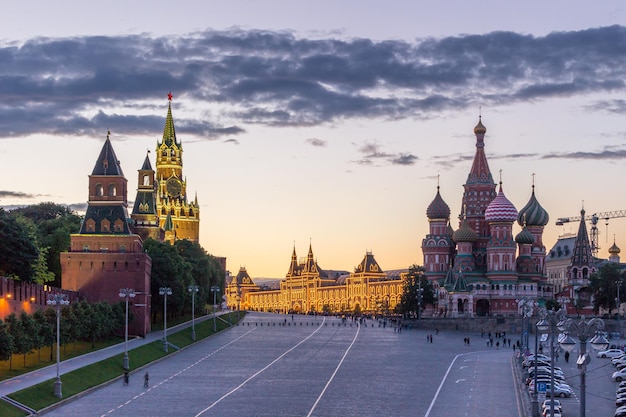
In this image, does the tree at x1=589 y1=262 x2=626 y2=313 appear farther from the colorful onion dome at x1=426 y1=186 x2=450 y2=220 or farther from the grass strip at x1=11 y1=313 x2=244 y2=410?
the grass strip at x1=11 y1=313 x2=244 y2=410

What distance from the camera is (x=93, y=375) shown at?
258 feet

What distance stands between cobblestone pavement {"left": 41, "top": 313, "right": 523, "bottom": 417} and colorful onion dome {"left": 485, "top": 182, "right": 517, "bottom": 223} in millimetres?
52247

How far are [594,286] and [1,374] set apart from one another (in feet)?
377

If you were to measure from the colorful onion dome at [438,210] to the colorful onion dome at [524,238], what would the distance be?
13137 millimetres

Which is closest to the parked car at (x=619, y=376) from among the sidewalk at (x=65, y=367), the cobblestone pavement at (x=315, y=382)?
the cobblestone pavement at (x=315, y=382)

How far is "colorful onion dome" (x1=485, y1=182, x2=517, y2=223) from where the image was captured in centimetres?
17775

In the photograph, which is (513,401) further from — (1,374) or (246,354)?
(246,354)

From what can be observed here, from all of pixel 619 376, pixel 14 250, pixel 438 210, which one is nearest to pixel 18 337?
pixel 14 250

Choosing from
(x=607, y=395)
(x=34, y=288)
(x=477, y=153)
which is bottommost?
(x=607, y=395)

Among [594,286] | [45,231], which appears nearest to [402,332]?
[594,286]

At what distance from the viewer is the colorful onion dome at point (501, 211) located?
178 meters

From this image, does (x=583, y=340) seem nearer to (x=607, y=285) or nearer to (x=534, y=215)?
(x=607, y=285)

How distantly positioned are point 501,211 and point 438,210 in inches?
701

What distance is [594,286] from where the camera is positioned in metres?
173
